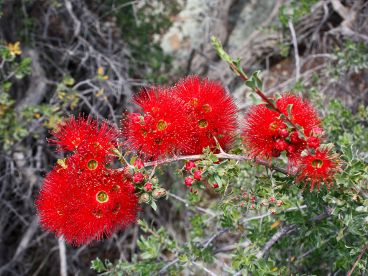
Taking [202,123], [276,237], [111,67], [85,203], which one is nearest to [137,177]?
[85,203]

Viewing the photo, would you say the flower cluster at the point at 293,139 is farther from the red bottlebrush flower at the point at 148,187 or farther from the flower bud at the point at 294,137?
the red bottlebrush flower at the point at 148,187

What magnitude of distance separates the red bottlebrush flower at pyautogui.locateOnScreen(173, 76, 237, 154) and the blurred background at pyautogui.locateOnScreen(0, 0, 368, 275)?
1614 mm

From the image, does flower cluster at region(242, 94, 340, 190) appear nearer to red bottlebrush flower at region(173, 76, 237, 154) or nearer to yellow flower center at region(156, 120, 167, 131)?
red bottlebrush flower at region(173, 76, 237, 154)

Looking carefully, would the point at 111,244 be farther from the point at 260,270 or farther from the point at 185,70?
the point at 260,270

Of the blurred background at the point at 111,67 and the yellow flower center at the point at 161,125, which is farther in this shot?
the blurred background at the point at 111,67

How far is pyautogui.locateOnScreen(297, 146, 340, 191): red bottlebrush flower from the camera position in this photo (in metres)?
1.29

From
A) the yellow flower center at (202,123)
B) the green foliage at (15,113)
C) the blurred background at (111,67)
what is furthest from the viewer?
the blurred background at (111,67)

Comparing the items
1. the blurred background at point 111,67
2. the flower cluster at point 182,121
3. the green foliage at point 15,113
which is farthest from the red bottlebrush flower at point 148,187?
the green foliage at point 15,113

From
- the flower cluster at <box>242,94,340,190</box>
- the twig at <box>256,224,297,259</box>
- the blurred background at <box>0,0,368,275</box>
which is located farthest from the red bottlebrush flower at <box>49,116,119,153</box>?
the blurred background at <box>0,0,368,275</box>

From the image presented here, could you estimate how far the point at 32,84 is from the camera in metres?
3.54

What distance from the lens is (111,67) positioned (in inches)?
140

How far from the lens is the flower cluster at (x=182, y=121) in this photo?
1.39 metres

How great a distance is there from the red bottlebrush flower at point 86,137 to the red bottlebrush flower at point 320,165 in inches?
22.1

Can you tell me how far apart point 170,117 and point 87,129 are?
0.26 meters
